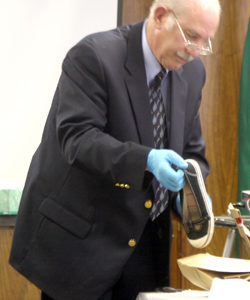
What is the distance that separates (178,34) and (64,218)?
556 mm

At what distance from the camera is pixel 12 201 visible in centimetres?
250

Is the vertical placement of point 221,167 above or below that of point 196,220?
below

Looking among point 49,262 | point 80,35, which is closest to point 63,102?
point 49,262

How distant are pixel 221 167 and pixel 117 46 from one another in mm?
1710

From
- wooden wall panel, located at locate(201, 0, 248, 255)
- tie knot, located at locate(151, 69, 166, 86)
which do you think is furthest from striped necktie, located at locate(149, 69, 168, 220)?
wooden wall panel, located at locate(201, 0, 248, 255)

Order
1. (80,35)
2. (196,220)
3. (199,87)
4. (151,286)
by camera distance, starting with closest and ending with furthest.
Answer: (196,220)
(151,286)
(199,87)
(80,35)

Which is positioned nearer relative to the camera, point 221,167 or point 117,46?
point 117,46

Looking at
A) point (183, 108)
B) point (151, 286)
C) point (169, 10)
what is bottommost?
point (151, 286)

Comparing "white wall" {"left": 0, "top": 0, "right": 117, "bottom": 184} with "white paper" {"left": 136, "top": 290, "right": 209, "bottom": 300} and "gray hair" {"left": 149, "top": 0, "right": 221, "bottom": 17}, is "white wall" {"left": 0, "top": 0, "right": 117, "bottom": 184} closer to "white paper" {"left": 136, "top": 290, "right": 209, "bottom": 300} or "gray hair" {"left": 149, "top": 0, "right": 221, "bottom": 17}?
"gray hair" {"left": 149, "top": 0, "right": 221, "bottom": 17}

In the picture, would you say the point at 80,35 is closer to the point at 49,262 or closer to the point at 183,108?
the point at 183,108

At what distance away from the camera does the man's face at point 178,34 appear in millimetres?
1476

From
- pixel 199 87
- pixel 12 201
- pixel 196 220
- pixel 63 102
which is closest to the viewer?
pixel 196 220

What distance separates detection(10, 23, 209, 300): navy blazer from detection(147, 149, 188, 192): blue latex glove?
0.15 ft

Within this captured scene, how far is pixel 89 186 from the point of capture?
4.82 feet
